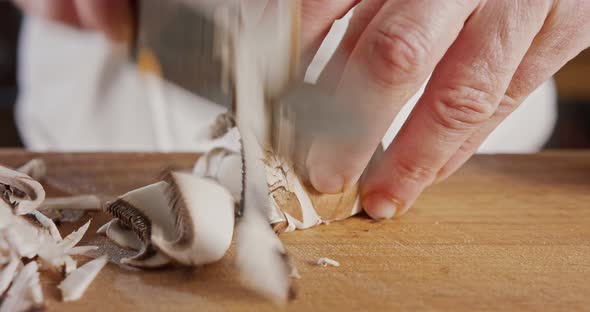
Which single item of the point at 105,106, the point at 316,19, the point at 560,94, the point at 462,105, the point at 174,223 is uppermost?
the point at 316,19

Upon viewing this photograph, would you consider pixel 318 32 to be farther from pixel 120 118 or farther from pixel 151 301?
pixel 120 118

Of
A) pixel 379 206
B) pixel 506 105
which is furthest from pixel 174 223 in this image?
pixel 506 105

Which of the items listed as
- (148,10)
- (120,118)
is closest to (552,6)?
(148,10)

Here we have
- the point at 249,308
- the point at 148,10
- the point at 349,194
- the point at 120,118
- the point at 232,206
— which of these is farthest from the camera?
the point at 120,118

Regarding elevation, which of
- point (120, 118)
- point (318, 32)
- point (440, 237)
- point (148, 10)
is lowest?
point (120, 118)

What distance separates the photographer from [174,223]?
2.60 feet

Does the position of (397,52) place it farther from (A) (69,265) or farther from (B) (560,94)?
(B) (560,94)

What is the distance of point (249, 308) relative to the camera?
0.67 metres

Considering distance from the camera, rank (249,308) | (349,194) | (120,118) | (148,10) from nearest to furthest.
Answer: (249,308) → (349,194) → (148,10) → (120,118)

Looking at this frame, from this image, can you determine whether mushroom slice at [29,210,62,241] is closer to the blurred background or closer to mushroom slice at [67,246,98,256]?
mushroom slice at [67,246,98,256]

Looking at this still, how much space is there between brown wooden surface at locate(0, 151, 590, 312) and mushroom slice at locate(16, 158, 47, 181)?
26 mm

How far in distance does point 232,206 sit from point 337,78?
26 centimetres

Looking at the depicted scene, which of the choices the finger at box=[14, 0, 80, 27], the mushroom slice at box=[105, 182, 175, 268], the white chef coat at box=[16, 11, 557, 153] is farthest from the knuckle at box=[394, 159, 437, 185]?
the finger at box=[14, 0, 80, 27]

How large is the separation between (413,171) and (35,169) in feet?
2.24
